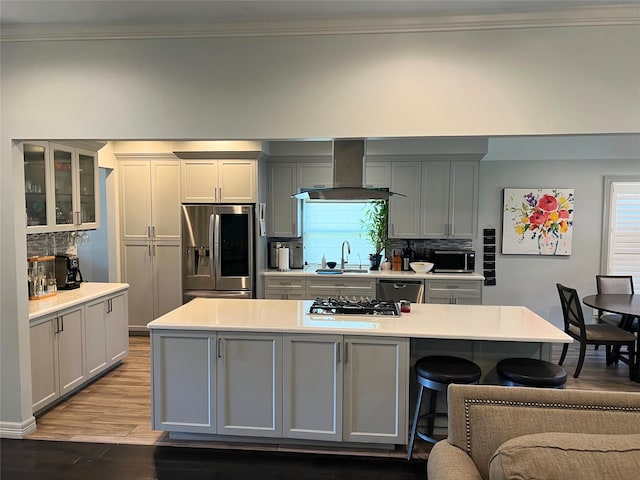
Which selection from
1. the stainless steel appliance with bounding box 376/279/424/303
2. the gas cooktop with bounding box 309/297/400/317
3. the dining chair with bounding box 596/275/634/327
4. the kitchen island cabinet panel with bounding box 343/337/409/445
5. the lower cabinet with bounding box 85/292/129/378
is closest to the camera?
the kitchen island cabinet panel with bounding box 343/337/409/445

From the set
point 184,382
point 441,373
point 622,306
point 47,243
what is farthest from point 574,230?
point 47,243

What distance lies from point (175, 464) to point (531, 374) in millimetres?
2271

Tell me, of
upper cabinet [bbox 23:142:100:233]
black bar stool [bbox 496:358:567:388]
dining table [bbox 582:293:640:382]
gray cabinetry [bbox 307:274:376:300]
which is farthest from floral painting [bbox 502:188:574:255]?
upper cabinet [bbox 23:142:100:233]

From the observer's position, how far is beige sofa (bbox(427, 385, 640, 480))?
1520 mm

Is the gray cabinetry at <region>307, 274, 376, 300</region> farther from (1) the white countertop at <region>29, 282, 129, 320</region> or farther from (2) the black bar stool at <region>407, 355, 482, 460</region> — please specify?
(2) the black bar stool at <region>407, 355, 482, 460</region>

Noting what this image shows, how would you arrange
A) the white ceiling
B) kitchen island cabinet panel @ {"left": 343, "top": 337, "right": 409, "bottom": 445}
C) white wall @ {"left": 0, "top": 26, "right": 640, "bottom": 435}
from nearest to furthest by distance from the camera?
1. the white ceiling
2. white wall @ {"left": 0, "top": 26, "right": 640, "bottom": 435}
3. kitchen island cabinet panel @ {"left": 343, "top": 337, "right": 409, "bottom": 445}

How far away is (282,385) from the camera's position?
2936mm

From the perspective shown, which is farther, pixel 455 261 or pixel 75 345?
pixel 455 261

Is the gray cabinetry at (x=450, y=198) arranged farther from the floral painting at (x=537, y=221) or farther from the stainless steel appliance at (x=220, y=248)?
the stainless steel appliance at (x=220, y=248)

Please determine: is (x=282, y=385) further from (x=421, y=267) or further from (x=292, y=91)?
(x=421, y=267)

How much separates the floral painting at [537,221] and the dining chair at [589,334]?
1150mm

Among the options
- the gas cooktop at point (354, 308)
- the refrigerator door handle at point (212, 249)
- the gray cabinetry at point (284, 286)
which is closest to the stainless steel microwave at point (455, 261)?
the gray cabinetry at point (284, 286)

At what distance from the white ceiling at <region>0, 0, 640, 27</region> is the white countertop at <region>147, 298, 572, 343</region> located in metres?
1.95

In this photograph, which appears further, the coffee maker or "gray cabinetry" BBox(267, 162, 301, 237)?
"gray cabinetry" BBox(267, 162, 301, 237)
